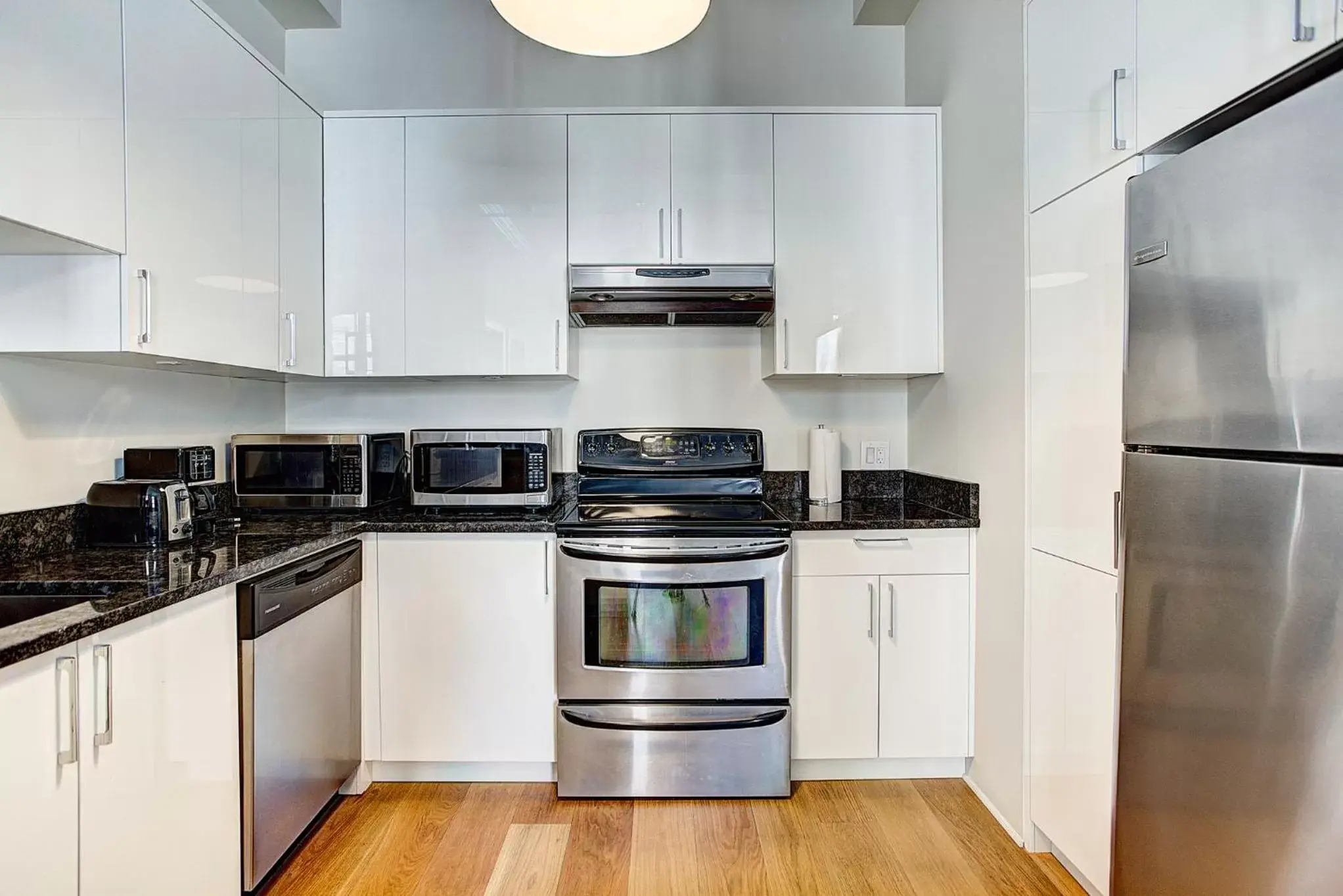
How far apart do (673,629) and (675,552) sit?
0.83 ft

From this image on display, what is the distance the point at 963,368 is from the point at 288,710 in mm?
2257

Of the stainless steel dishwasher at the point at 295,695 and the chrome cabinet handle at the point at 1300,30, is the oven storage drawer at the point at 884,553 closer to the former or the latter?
the stainless steel dishwasher at the point at 295,695

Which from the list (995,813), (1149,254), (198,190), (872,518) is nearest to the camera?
(1149,254)

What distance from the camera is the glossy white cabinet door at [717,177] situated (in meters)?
2.59

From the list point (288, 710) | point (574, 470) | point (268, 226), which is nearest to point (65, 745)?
point (288, 710)

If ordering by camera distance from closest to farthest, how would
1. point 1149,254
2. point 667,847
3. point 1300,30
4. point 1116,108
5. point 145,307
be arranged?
point 1300,30
point 1149,254
point 1116,108
point 145,307
point 667,847

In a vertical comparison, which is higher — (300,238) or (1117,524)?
(300,238)

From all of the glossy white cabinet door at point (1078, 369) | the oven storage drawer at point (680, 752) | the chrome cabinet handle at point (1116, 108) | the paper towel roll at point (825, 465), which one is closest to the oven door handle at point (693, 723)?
the oven storage drawer at point (680, 752)

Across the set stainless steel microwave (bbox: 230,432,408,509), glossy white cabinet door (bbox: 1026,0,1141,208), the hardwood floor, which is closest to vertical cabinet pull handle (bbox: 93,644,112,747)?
the hardwood floor

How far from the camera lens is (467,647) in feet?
7.76

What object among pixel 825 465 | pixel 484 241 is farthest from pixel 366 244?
pixel 825 465

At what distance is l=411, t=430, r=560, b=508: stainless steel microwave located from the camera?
2545 mm

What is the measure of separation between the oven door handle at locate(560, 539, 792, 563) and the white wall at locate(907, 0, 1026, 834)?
669 mm

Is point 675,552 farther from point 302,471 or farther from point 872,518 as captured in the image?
point 302,471
